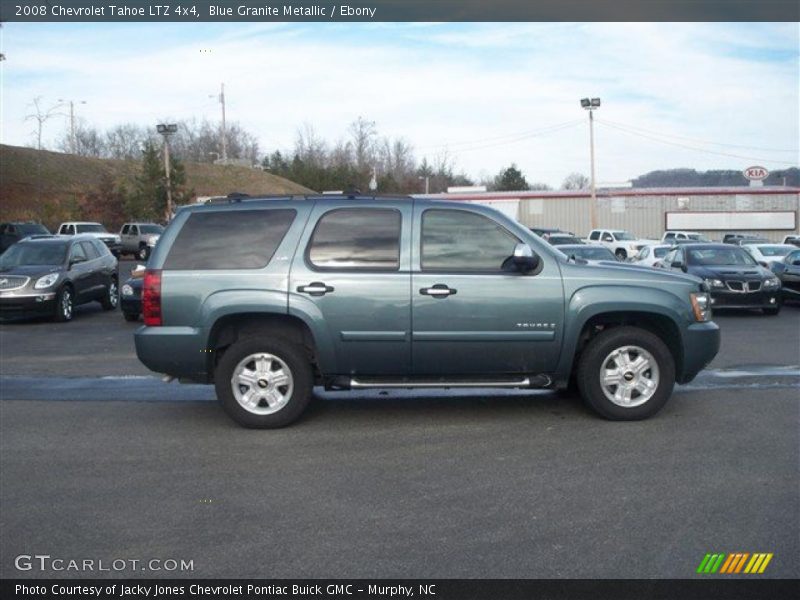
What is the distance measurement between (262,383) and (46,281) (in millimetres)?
11421

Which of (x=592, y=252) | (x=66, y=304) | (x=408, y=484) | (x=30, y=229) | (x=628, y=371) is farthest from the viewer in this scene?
(x=30, y=229)

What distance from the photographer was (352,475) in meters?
6.32

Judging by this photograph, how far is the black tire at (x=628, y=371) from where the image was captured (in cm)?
767

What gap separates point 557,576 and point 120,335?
41.4 ft

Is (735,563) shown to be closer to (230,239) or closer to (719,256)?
(230,239)

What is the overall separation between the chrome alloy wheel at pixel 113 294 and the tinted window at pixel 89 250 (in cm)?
78

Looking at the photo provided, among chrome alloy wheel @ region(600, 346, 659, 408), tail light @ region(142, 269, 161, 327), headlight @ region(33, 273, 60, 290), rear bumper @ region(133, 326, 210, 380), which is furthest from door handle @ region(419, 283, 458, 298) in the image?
headlight @ region(33, 273, 60, 290)

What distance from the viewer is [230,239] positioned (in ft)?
25.6

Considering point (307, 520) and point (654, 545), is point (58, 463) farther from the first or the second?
point (654, 545)

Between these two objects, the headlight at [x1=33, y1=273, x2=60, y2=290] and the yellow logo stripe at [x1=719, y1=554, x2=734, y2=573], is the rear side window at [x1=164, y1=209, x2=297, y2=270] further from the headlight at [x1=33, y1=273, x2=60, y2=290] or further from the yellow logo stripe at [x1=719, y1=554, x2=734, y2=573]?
the headlight at [x1=33, y1=273, x2=60, y2=290]

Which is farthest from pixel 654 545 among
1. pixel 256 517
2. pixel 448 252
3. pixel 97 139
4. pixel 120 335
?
pixel 97 139

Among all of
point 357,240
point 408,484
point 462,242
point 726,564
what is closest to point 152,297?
point 357,240

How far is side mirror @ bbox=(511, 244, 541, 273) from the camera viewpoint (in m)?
7.41

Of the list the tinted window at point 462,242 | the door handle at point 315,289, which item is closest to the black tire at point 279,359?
the door handle at point 315,289
